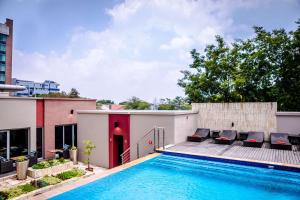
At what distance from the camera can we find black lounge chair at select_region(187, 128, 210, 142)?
13.5 meters

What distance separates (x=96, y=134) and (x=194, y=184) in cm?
1022

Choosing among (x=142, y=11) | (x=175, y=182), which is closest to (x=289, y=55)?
(x=142, y=11)

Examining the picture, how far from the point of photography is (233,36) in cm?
2225

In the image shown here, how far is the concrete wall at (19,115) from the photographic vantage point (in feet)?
41.9

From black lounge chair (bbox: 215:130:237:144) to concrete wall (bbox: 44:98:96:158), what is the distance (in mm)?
11060

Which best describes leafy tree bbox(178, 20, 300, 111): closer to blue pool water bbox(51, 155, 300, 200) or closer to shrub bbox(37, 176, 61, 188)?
blue pool water bbox(51, 155, 300, 200)

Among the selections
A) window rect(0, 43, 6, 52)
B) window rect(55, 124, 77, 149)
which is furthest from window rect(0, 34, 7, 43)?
window rect(55, 124, 77, 149)

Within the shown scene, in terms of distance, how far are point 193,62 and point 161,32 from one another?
489cm

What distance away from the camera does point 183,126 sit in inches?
531

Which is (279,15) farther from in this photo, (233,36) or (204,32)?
(204,32)

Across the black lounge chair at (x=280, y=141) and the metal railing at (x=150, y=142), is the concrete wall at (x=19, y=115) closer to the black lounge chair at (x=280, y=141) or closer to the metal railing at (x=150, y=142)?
the metal railing at (x=150, y=142)

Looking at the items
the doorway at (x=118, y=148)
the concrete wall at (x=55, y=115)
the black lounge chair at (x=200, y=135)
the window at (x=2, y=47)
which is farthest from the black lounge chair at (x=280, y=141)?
the window at (x=2, y=47)

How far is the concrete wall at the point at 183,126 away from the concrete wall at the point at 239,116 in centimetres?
100

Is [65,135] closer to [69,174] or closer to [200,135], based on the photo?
[69,174]
